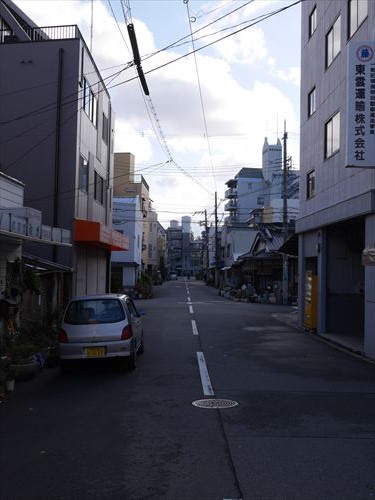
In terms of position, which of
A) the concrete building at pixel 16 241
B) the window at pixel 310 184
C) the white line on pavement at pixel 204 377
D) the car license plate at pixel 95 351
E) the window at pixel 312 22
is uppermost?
the window at pixel 312 22

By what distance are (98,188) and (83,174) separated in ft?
12.0

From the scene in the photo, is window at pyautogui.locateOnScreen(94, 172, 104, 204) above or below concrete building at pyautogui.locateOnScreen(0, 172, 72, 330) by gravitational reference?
above

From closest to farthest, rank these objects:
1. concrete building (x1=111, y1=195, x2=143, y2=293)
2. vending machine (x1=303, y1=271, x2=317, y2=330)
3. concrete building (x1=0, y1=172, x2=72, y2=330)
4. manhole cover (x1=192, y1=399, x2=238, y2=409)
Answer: manhole cover (x1=192, y1=399, x2=238, y2=409), concrete building (x1=0, y1=172, x2=72, y2=330), vending machine (x1=303, y1=271, x2=317, y2=330), concrete building (x1=111, y1=195, x2=143, y2=293)

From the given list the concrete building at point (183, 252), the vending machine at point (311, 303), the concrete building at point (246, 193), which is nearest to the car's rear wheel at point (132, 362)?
the vending machine at point (311, 303)

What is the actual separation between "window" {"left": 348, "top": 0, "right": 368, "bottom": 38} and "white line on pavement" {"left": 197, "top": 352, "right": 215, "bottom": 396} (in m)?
10.0

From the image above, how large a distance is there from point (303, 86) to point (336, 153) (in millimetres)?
6220

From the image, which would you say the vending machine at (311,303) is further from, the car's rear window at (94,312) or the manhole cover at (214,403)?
the manhole cover at (214,403)

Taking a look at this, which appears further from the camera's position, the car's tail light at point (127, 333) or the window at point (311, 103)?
the window at point (311, 103)

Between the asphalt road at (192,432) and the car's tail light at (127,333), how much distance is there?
77cm

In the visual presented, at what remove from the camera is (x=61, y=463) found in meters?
5.81

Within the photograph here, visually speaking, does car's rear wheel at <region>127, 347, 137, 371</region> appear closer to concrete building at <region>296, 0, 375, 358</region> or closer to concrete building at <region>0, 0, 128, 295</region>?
concrete building at <region>296, 0, 375, 358</region>

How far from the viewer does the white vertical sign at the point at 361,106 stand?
12.6 meters

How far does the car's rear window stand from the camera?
11438 millimetres

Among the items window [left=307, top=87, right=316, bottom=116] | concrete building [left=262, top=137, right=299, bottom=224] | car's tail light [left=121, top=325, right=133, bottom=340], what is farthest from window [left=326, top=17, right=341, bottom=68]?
concrete building [left=262, top=137, right=299, bottom=224]
